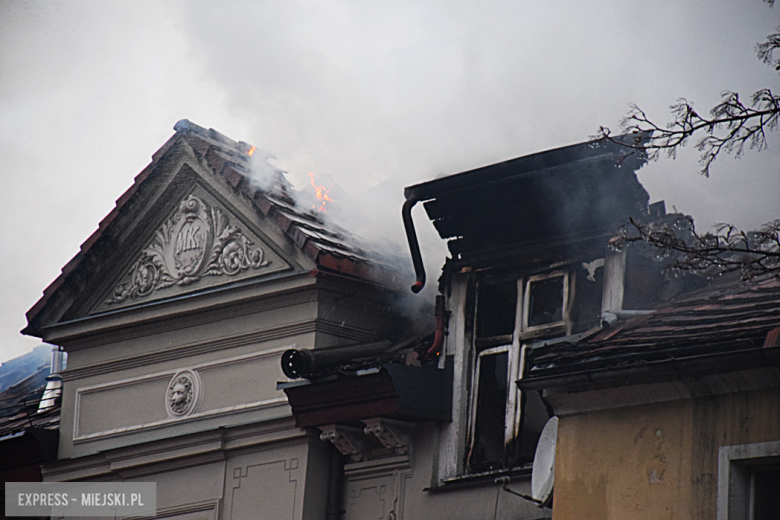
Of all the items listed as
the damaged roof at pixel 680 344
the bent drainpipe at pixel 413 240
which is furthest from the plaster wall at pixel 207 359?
the damaged roof at pixel 680 344

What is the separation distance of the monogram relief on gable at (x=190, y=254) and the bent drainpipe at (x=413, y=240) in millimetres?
1905

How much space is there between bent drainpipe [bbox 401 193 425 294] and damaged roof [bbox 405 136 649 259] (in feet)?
0.31

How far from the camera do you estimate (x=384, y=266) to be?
1534 centimetres

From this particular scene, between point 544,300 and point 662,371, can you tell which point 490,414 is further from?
point 662,371

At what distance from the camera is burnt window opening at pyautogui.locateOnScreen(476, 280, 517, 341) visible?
44.7ft

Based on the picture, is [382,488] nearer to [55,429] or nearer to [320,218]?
[320,218]

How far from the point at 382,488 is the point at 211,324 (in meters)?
3.15

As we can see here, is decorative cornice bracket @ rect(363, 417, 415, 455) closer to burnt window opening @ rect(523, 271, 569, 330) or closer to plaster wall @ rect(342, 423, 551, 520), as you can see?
plaster wall @ rect(342, 423, 551, 520)

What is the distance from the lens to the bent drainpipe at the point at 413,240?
14.1m

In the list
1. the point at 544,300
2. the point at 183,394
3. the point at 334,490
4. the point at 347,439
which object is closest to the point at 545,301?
the point at 544,300

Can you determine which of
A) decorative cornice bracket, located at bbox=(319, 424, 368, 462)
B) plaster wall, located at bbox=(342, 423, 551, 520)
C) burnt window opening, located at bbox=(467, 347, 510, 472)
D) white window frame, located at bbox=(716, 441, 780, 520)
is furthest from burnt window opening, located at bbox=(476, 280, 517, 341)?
white window frame, located at bbox=(716, 441, 780, 520)

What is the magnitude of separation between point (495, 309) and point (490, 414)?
43.2 inches

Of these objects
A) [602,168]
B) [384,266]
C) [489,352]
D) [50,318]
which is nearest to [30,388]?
[50,318]

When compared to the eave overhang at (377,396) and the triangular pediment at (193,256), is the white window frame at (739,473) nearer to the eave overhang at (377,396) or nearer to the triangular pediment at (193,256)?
the eave overhang at (377,396)
